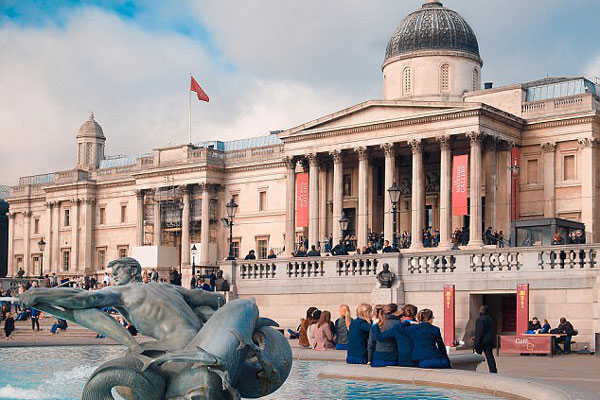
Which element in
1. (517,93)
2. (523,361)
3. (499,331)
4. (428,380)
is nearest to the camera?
(428,380)

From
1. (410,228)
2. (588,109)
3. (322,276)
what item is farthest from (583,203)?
(322,276)

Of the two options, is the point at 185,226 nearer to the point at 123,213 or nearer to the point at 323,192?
the point at 123,213

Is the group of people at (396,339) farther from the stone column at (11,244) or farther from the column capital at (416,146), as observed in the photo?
the stone column at (11,244)

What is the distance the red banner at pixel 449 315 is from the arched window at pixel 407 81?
1200 inches

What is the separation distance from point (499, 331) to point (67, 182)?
57998 mm

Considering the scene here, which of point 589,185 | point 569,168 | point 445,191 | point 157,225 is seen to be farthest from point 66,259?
point 589,185

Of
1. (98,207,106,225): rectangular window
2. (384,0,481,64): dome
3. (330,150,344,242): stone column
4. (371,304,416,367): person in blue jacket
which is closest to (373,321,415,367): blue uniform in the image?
(371,304,416,367): person in blue jacket

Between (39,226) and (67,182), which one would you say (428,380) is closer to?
(67,182)

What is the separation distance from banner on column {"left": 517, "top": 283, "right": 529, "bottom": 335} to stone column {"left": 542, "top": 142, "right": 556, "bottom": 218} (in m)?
25.2

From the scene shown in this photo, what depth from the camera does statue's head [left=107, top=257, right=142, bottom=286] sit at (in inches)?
383

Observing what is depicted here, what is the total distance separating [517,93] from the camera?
55.7 m

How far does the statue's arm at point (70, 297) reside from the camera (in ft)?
29.0

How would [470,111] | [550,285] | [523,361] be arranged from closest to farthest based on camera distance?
[523,361] < [550,285] < [470,111]

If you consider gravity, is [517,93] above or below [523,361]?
above
